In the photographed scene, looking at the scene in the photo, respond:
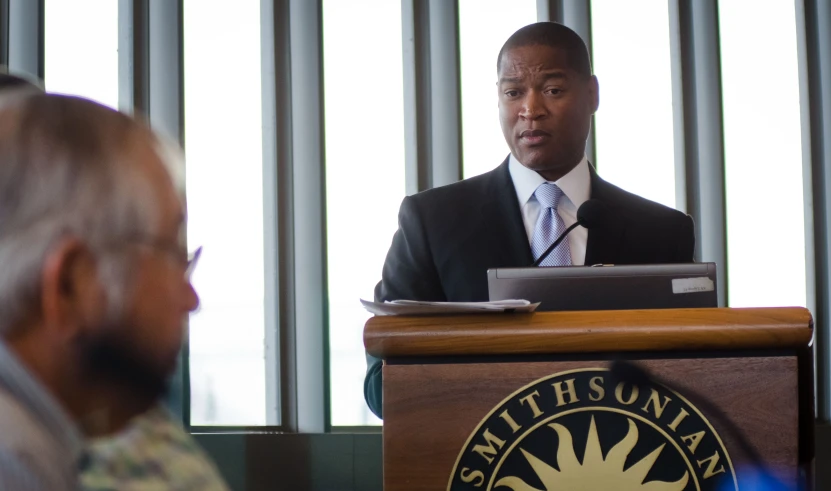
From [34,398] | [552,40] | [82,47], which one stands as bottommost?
[34,398]

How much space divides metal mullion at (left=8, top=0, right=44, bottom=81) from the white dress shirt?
2.21 metres

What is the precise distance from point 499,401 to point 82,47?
2.91 meters

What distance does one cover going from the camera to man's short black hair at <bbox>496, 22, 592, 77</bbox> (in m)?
2.23

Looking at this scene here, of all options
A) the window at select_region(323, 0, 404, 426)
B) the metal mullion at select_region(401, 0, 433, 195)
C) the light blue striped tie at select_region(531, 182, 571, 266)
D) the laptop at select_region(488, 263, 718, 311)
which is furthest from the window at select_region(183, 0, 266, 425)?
the laptop at select_region(488, 263, 718, 311)

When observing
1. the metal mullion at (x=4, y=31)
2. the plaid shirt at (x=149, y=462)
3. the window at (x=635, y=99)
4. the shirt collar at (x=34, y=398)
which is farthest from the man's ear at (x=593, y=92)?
the metal mullion at (x=4, y=31)

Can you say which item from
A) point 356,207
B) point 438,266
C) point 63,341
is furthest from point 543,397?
point 356,207

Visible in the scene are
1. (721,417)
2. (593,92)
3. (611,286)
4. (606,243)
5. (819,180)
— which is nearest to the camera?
(721,417)

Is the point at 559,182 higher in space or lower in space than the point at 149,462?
higher

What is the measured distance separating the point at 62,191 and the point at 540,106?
69.7 inches

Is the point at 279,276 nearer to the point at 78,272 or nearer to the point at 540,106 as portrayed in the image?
the point at 540,106

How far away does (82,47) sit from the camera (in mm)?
3566

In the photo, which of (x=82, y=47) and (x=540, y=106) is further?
(x=82, y=47)

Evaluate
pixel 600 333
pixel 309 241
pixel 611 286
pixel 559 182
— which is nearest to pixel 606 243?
pixel 559 182

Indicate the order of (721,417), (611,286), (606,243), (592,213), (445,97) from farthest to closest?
(445,97), (606,243), (592,213), (611,286), (721,417)
